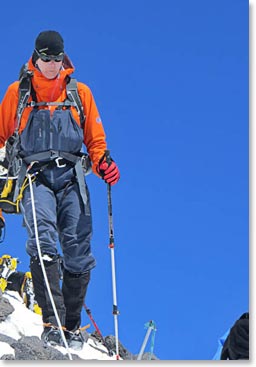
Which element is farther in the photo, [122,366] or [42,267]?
[42,267]

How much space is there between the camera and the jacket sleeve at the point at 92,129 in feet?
16.2

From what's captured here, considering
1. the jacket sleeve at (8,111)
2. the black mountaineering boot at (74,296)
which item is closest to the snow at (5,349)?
the black mountaineering boot at (74,296)

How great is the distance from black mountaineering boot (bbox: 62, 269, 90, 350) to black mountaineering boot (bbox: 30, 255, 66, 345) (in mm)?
266

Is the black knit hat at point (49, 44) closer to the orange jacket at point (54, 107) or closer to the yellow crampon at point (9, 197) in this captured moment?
the orange jacket at point (54, 107)

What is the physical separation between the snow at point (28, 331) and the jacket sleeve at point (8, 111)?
1665 mm

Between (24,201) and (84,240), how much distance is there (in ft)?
1.79

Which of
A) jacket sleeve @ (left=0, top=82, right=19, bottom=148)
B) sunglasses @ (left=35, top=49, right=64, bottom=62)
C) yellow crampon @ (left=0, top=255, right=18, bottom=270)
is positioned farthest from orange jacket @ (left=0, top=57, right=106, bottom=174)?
yellow crampon @ (left=0, top=255, right=18, bottom=270)

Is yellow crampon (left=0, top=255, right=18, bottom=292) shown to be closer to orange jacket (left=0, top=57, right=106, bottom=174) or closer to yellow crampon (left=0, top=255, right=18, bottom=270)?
yellow crampon (left=0, top=255, right=18, bottom=270)

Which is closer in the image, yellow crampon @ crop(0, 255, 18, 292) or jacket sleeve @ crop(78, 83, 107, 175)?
jacket sleeve @ crop(78, 83, 107, 175)

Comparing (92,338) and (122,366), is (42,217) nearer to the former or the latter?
(122,366)

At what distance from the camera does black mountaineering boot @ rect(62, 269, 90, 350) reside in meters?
4.86

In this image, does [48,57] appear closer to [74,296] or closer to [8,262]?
[74,296]

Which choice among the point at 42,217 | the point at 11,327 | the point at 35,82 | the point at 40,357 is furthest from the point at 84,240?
the point at 11,327

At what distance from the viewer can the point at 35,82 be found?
4816 millimetres
